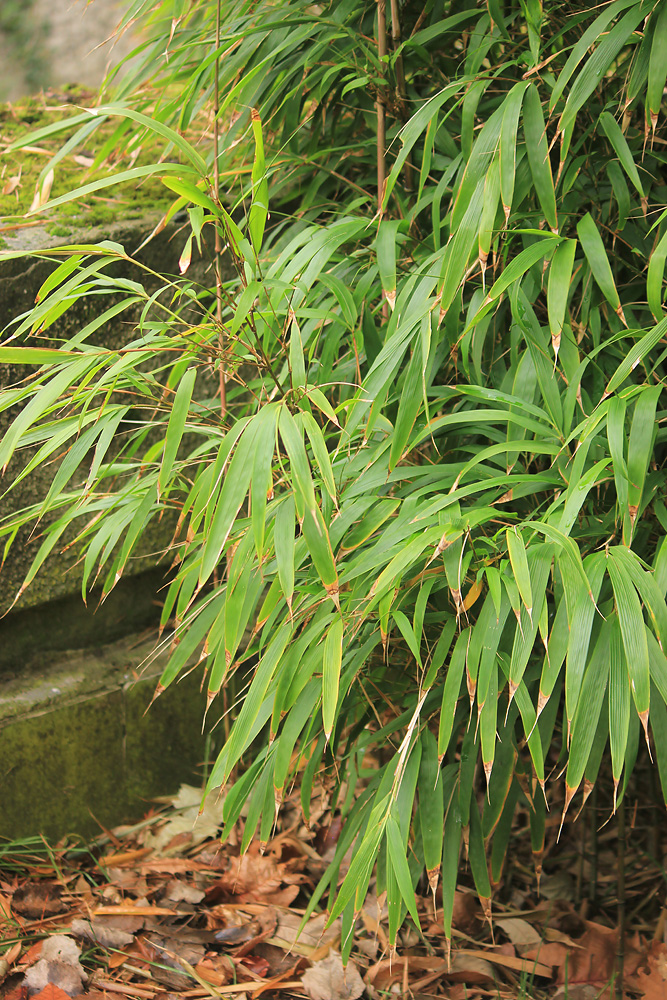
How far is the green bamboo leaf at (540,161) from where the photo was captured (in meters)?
0.82

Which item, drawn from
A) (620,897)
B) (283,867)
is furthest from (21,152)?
(620,897)

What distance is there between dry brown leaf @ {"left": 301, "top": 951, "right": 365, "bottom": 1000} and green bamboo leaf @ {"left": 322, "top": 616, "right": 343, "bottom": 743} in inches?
18.9

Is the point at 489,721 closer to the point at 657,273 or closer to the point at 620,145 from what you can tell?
the point at 657,273

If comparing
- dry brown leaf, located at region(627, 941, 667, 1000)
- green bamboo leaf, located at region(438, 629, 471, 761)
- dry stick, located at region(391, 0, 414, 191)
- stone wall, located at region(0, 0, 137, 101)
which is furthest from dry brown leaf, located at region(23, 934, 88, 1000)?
stone wall, located at region(0, 0, 137, 101)

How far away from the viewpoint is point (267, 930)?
112cm

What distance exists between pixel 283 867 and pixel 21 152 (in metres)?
1.34

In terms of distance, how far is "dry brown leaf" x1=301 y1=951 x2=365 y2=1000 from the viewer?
3.29 feet

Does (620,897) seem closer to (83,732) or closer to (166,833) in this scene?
(166,833)

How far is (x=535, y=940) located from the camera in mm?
1087

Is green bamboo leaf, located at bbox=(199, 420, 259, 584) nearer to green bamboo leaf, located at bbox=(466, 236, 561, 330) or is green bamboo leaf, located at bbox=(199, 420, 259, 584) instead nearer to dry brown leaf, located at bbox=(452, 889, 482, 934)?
green bamboo leaf, located at bbox=(466, 236, 561, 330)

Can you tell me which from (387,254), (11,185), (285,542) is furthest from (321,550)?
(11,185)

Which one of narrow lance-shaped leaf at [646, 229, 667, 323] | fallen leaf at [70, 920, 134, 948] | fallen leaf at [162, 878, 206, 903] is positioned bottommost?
fallen leaf at [162, 878, 206, 903]

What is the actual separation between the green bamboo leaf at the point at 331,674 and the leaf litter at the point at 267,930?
1.07 ft

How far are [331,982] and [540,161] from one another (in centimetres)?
102
